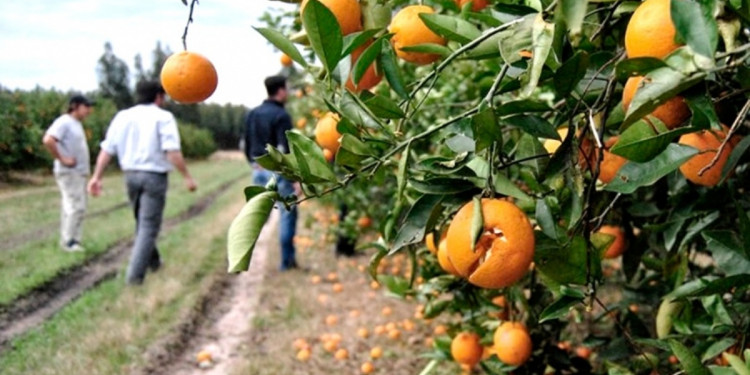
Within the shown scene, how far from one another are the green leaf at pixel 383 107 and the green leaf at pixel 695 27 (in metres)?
0.46

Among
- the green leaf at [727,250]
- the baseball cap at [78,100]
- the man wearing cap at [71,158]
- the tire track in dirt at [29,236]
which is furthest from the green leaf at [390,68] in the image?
the tire track in dirt at [29,236]

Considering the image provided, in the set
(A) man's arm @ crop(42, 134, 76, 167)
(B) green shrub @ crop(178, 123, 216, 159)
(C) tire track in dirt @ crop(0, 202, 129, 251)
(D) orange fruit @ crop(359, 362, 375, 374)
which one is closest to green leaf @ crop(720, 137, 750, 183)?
(D) orange fruit @ crop(359, 362, 375, 374)

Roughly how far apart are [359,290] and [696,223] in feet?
11.5

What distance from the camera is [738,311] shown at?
1.45m

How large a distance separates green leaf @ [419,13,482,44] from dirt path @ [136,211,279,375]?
277 cm

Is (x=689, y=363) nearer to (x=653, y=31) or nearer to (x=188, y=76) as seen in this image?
(x=653, y=31)

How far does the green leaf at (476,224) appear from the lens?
2.81 feet

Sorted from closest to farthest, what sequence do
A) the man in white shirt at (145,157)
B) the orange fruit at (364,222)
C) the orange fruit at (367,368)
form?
1. the orange fruit at (367,368)
2. the orange fruit at (364,222)
3. the man in white shirt at (145,157)

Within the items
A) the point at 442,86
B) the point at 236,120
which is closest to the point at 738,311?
the point at 442,86

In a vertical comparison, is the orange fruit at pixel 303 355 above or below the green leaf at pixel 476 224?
below

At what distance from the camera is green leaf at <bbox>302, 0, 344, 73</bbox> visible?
3.01ft

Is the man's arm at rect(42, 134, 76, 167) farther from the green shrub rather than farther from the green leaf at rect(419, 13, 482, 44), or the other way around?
the green shrub

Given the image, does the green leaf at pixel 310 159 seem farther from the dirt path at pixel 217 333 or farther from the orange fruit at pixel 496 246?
the dirt path at pixel 217 333

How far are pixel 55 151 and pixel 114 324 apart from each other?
8.56ft
